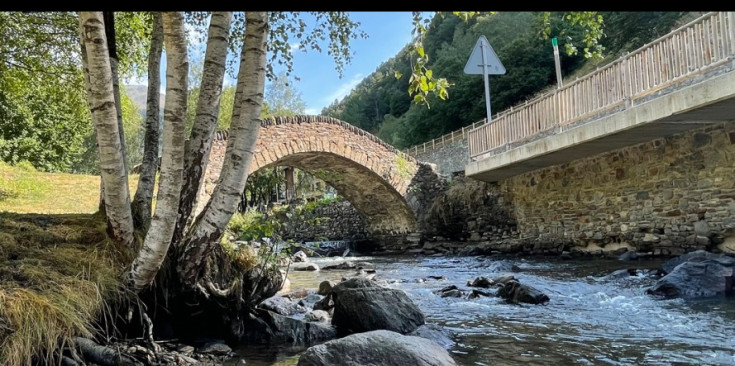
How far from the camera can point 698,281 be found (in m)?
5.61

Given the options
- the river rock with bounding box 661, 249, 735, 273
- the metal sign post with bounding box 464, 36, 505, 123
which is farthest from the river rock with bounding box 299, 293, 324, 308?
the metal sign post with bounding box 464, 36, 505, 123

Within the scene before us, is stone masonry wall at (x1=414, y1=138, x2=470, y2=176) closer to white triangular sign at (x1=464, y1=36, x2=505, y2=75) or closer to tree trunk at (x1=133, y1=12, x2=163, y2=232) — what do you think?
white triangular sign at (x1=464, y1=36, x2=505, y2=75)

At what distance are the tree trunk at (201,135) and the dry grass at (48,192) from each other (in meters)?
6.81

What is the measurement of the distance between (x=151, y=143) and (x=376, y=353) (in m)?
3.23

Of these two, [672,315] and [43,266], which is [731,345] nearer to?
[672,315]

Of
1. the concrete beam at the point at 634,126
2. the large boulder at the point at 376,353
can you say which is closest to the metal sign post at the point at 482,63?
the concrete beam at the point at 634,126

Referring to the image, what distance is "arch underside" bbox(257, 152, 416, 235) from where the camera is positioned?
14.8 metres

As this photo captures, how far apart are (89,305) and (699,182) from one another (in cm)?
829


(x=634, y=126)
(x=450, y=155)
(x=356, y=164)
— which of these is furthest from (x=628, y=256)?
(x=450, y=155)

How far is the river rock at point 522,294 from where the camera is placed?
5840mm

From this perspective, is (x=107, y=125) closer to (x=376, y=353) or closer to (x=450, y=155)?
(x=376, y=353)

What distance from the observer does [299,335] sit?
14.3 feet

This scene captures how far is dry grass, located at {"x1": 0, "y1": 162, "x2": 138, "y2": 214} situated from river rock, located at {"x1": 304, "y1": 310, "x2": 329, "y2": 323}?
20.8 ft

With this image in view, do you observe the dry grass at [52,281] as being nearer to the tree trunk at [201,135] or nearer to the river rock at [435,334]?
the tree trunk at [201,135]
